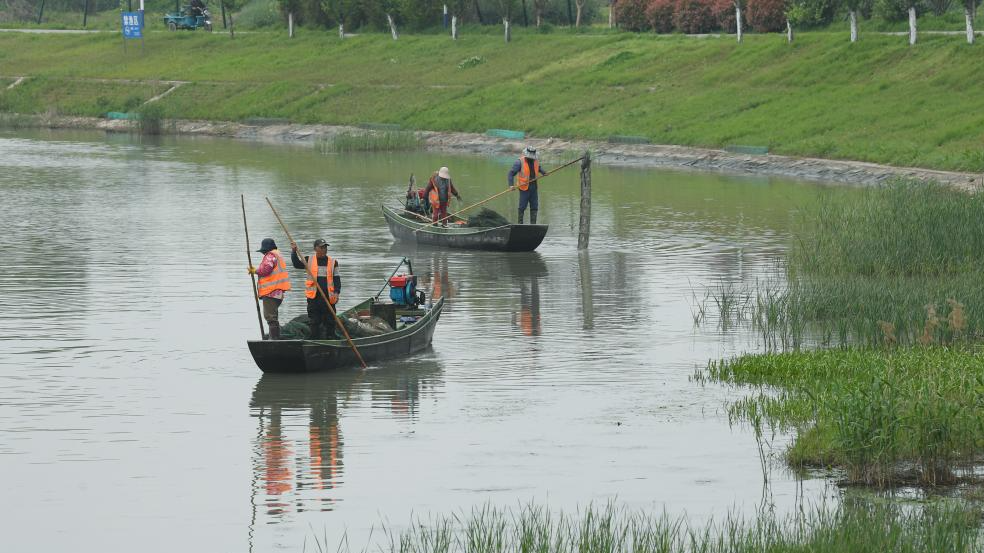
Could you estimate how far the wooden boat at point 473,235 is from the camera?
109 ft

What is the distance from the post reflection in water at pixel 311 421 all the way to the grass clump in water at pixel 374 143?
4261 cm

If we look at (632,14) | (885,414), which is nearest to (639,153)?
(632,14)

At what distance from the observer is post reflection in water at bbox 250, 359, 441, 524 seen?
49.5 feet

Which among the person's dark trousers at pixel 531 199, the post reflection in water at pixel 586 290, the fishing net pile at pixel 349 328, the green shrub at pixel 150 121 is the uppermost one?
the green shrub at pixel 150 121

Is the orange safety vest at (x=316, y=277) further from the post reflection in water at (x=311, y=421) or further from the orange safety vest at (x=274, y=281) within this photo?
the post reflection in water at (x=311, y=421)

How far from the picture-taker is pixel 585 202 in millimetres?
33656

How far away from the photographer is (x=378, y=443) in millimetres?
17188

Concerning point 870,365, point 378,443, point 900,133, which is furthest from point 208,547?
point 900,133

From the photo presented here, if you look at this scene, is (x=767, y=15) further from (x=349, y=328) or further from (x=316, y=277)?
(x=316, y=277)

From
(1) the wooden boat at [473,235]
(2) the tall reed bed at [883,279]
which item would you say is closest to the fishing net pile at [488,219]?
(1) the wooden boat at [473,235]

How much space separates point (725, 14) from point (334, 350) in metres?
56.1

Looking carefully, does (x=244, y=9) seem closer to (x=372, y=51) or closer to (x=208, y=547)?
(x=372, y=51)

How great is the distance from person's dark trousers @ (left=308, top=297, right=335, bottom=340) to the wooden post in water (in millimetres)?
13124

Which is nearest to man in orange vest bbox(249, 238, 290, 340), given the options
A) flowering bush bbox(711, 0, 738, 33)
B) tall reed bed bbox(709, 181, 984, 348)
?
tall reed bed bbox(709, 181, 984, 348)
